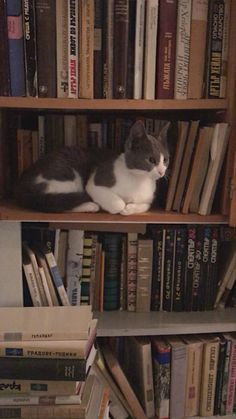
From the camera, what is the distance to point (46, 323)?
90cm

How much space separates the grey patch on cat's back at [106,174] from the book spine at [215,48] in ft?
0.94

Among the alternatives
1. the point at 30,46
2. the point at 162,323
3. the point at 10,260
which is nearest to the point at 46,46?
the point at 30,46

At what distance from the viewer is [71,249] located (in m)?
1.04

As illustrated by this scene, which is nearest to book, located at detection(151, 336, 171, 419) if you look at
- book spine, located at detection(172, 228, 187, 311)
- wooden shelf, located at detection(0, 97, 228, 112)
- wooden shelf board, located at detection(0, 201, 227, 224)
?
book spine, located at detection(172, 228, 187, 311)

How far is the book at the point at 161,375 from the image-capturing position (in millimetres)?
1036

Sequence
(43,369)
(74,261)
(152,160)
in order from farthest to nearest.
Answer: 1. (74,261)
2. (152,160)
3. (43,369)

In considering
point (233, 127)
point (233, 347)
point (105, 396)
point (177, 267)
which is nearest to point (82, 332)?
point (105, 396)

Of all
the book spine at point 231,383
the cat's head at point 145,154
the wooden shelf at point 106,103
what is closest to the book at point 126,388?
the book spine at point 231,383

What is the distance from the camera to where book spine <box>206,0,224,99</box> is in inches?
34.9

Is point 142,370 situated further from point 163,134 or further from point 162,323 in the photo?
point 163,134

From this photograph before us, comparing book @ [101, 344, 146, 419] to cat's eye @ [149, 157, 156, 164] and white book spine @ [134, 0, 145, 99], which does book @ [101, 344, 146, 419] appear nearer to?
cat's eye @ [149, 157, 156, 164]

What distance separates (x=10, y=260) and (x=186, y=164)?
492 millimetres

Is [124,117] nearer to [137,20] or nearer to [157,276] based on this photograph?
[137,20]

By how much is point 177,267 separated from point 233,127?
0.40 metres
